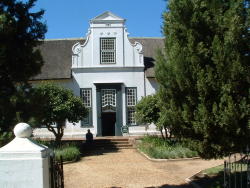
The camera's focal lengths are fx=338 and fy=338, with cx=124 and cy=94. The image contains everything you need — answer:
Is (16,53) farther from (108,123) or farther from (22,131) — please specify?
(108,123)

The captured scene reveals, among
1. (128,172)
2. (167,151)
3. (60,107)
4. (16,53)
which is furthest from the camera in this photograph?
(60,107)

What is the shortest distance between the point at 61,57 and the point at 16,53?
23078 mm

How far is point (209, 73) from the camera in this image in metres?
8.00

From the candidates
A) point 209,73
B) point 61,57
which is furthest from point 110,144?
point 209,73

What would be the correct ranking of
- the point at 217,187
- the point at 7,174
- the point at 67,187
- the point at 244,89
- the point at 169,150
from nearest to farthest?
the point at 7,174, the point at 244,89, the point at 217,187, the point at 67,187, the point at 169,150

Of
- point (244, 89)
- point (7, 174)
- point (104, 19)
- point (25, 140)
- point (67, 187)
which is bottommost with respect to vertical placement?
point (67, 187)

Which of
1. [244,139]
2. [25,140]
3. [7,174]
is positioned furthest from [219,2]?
[7,174]

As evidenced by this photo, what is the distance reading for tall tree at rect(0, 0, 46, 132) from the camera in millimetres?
6952

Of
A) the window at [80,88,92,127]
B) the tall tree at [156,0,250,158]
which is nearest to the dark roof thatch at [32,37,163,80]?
the window at [80,88,92,127]

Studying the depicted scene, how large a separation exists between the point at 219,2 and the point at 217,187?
17.3ft

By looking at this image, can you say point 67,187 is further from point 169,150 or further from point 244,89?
point 169,150

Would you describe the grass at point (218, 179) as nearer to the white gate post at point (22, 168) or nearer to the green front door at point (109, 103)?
the white gate post at point (22, 168)

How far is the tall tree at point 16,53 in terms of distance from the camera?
6952mm

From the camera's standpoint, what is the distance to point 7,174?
16.8 feet
